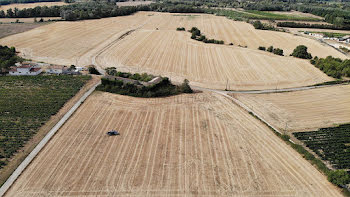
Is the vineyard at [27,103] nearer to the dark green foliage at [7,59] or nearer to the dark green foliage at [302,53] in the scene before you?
the dark green foliage at [7,59]

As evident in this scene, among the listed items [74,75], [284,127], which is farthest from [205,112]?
[74,75]

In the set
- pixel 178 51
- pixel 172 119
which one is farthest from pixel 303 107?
pixel 178 51

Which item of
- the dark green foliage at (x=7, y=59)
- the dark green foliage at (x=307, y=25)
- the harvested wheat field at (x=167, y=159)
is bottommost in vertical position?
the harvested wheat field at (x=167, y=159)

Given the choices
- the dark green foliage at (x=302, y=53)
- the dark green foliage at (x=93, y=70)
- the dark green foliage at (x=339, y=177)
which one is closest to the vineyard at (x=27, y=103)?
the dark green foliage at (x=93, y=70)

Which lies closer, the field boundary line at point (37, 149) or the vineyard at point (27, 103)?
the field boundary line at point (37, 149)

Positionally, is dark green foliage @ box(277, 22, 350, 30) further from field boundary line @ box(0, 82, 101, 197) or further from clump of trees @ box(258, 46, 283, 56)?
field boundary line @ box(0, 82, 101, 197)

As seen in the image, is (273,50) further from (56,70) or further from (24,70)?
(24,70)
